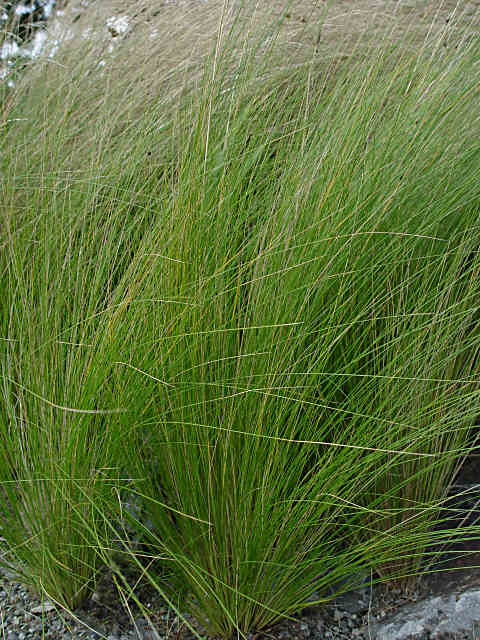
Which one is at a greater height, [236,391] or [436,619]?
[236,391]

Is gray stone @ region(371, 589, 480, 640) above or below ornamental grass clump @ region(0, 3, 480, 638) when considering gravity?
below

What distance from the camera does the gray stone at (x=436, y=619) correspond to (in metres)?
1.09

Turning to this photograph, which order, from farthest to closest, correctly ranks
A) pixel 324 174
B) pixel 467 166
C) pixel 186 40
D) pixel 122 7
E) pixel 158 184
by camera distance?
1. pixel 122 7
2. pixel 186 40
3. pixel 158 184
4. pixel 467 166
5. pixel 324 174

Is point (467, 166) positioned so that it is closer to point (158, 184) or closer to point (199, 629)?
point (158, 184)

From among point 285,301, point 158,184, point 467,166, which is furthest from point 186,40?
point 285,301

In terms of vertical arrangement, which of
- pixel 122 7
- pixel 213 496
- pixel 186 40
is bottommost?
pixel 213 496

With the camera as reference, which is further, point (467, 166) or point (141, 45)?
point (141, 45)

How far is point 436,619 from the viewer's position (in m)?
1.12

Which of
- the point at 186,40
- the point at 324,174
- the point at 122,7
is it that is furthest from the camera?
the point at 122,7

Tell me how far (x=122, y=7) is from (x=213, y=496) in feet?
7.99

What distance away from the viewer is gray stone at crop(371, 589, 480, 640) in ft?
3.57

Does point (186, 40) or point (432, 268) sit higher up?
point (186, 40)

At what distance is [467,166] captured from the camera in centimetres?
136

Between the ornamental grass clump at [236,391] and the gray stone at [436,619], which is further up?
the ornamental grass clump at [236,391]
